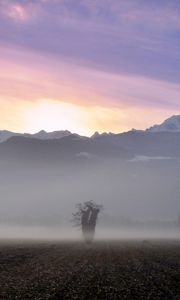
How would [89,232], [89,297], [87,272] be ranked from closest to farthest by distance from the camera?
[89,297], [87,272], [89,232]

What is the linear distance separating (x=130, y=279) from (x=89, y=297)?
10440 mm

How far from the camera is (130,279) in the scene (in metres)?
38.3

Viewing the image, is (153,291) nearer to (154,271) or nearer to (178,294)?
(178,294)

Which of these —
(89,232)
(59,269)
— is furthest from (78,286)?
(89,232)

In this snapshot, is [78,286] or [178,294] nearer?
[178,294]

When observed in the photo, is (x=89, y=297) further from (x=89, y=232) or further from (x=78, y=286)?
(x=89, y=232)

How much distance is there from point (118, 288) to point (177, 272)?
12.6 meters

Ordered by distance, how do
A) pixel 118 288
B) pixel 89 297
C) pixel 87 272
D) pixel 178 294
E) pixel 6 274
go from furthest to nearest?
pixel 87 272, pixel 6 274, pixel 118 288, pixel 178 294, pixel 89 297

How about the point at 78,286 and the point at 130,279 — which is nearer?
the point at 78,286

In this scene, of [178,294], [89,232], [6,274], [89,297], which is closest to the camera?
[89,297]

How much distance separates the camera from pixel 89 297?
93.3 feet

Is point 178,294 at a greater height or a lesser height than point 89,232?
lesser

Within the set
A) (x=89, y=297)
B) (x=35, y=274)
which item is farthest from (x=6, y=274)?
(x=89, y=297)

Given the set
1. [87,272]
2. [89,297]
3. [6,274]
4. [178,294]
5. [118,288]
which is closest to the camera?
[89,297]
